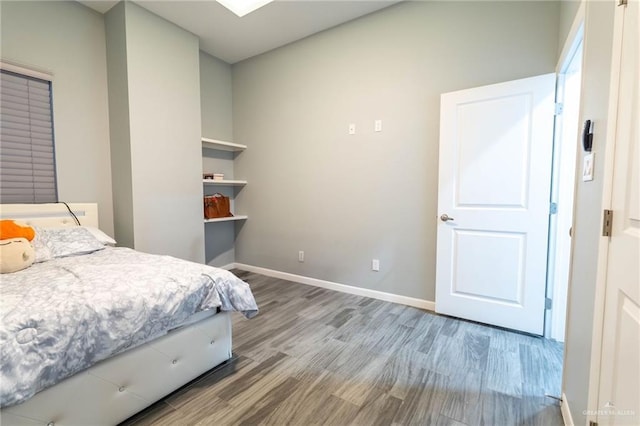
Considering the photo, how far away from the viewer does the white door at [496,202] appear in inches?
83.6

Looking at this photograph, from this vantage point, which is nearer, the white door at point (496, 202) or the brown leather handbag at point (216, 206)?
→ the white door at point (496, 202)

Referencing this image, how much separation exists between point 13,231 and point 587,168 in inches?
131

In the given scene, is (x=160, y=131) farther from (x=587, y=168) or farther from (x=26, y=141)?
(x=587, y=168)

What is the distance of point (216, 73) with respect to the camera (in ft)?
12.5

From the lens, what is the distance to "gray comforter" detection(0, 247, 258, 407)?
3.44ft

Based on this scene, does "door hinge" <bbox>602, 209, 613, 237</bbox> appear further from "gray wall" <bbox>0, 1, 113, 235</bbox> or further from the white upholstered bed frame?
"gray wall" <bbox>0, 1, 113, 235</bbox>

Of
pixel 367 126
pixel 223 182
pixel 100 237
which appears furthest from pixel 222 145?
pixel 367 126

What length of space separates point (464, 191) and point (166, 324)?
94.7 inches

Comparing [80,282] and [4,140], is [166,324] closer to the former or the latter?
[80,282]

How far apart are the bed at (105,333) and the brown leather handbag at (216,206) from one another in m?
1.53

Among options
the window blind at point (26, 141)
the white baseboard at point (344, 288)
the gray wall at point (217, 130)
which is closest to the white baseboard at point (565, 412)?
the white baseboard at point (344, 288)

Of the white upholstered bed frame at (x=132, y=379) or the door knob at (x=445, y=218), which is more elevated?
the door knob at (x=445, y=218)

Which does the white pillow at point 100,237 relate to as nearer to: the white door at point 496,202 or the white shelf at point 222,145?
the white shelf at point 222,145

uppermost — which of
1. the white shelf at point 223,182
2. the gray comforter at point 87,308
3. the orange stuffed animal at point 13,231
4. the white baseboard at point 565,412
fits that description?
the white shelf at point 223,182
